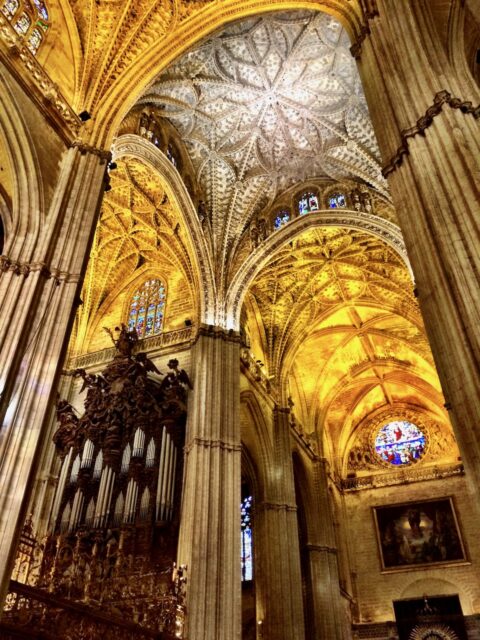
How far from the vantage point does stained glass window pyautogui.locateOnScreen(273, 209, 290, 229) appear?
1800 cm

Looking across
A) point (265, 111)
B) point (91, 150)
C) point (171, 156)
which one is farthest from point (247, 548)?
point (265, 111)

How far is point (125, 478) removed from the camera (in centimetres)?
1374

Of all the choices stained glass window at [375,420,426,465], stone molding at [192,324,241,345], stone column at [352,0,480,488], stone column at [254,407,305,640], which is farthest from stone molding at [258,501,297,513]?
stone column at [352,0,480,488]

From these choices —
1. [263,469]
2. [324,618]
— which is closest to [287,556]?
Answer: [263,469]

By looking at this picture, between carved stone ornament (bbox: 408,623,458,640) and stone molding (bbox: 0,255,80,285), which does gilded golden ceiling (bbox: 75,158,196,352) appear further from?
carved stone ornament (bbox: 408,623,458,640)

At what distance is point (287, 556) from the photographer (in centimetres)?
1630

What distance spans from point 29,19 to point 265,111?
7358mm

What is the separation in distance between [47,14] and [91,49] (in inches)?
40.5

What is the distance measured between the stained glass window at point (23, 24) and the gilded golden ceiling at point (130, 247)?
211 inches

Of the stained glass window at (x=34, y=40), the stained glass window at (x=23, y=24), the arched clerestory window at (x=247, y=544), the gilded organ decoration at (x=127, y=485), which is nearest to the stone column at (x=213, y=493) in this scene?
the gilded organ decoration at (x=127, y=485)

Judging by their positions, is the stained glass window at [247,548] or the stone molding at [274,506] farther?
the stained glass window at [247,548]

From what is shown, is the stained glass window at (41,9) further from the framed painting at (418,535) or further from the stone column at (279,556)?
the framed painting at (418,535)

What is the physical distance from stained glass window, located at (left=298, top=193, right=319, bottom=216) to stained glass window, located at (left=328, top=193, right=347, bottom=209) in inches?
17.9

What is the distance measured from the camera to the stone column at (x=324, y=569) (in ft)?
62.2
